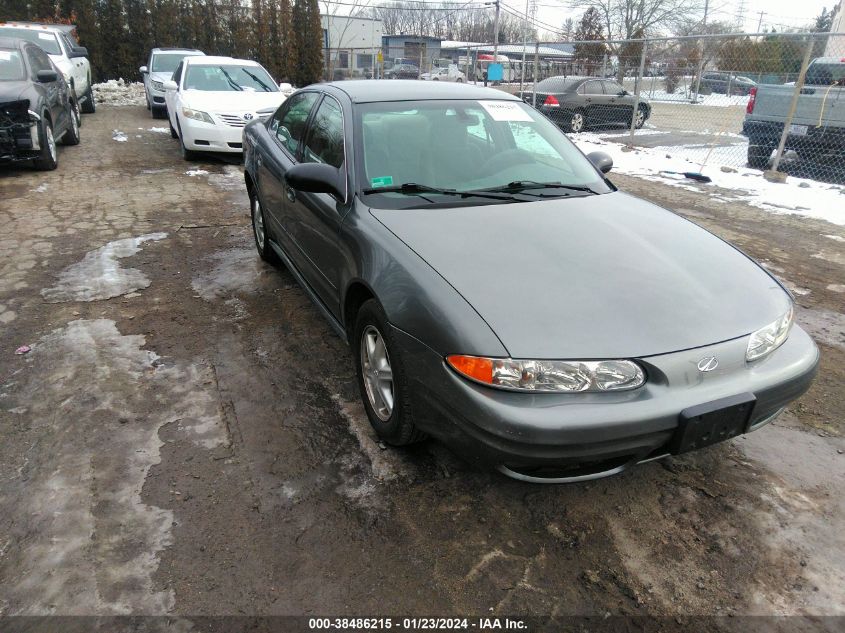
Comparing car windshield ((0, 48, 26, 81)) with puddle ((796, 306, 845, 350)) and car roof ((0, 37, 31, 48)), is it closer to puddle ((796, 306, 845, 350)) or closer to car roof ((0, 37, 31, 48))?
car roof ((0, 37, 31, 48))

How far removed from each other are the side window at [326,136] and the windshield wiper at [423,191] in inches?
14.3

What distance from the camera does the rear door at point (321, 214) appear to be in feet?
10.7

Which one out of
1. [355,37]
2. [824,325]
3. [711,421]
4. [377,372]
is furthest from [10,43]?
[355,37]

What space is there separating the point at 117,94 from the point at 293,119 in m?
17.9

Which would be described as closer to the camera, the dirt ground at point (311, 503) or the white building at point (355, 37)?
the dirt ground at point (311, 503)

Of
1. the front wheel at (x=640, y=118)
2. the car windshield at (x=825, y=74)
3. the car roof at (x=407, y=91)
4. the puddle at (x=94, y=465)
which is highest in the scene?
the car windshield at (x=825, y=74)

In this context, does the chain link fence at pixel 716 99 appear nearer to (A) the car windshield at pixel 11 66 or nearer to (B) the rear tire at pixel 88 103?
(A) the car windshield at pixel 11 66

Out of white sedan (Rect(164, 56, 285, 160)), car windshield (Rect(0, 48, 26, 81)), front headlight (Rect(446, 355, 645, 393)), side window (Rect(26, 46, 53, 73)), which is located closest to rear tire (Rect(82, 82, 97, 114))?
side window (Rect(26, 46, 53, 73))

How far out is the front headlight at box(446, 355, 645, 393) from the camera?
2125 millimetres

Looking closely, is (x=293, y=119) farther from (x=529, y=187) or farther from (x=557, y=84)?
(x=557, y=84)

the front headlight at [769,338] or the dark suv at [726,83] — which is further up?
the dark suv at [726,83]

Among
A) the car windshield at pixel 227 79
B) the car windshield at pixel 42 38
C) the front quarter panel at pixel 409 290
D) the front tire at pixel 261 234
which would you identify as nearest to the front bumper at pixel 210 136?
the car windshield at pixel 227 79

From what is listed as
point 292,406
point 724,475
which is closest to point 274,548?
point 292,406

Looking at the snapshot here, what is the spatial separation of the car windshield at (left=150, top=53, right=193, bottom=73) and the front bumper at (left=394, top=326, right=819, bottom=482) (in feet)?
50.4
